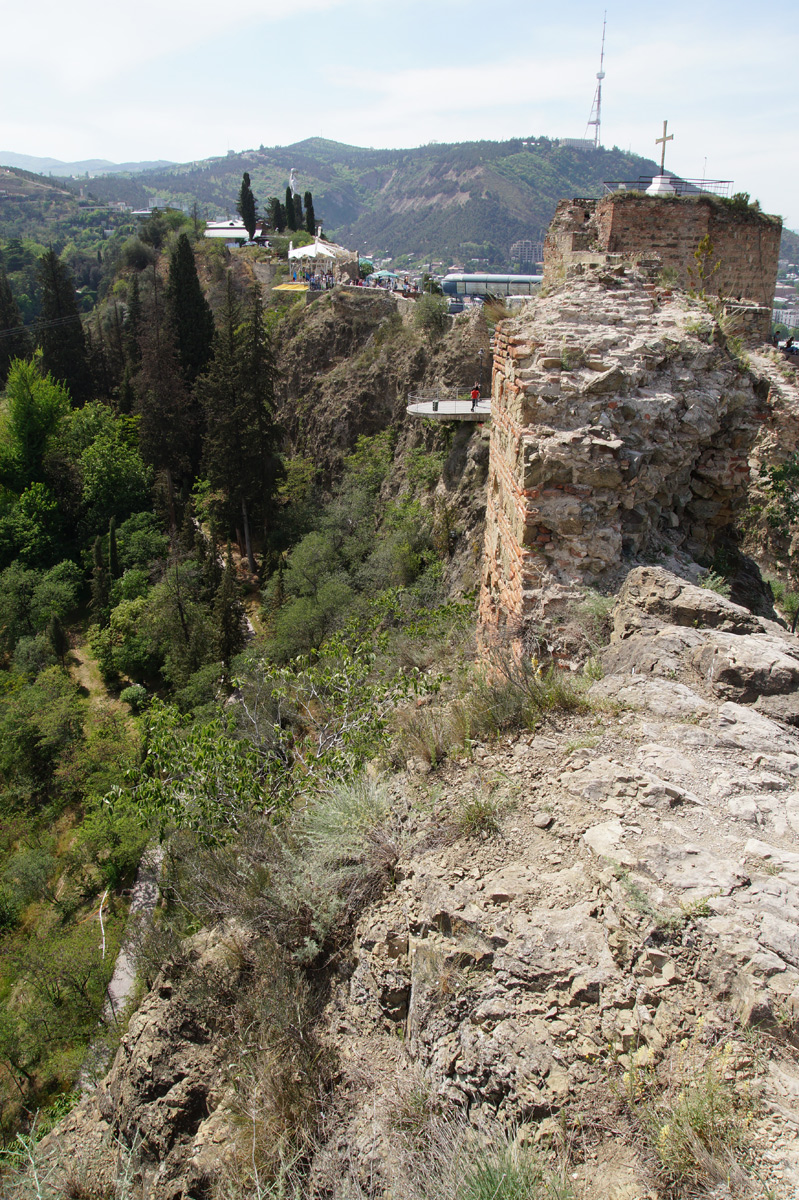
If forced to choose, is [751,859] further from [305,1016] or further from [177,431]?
[177,431]

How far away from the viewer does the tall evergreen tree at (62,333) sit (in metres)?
35.0

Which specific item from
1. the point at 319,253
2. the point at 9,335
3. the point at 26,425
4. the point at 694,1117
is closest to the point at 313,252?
the point at 319,253

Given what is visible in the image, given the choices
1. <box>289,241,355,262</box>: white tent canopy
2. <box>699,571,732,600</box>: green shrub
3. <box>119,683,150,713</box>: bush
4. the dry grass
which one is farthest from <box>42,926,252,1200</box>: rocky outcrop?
<box>289,241,355,262</box>: white tent canopy

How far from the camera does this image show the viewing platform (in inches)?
710

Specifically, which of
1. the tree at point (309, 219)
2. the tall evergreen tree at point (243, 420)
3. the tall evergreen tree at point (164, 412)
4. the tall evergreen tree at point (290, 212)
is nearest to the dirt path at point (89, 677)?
the tall evergreen tree at point (164, 412)

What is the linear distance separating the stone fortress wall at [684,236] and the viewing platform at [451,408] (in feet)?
13.7

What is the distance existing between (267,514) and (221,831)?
2128 cm

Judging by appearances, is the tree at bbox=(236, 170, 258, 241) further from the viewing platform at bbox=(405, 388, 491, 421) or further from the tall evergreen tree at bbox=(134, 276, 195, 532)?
the viewing platform at bbox=(405, 388, 491, 421)

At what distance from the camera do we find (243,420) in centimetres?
2388

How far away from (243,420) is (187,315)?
12101 mm

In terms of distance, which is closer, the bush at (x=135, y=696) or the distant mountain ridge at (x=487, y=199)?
the bush at (x=135, y=696)

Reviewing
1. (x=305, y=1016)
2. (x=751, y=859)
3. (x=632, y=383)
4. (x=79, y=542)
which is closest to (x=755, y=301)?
(x=632, y=383)

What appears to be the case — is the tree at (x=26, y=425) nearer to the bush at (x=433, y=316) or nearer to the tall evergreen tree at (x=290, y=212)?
Answer: the bush at (x=433, y=316)

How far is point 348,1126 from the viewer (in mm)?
2793
